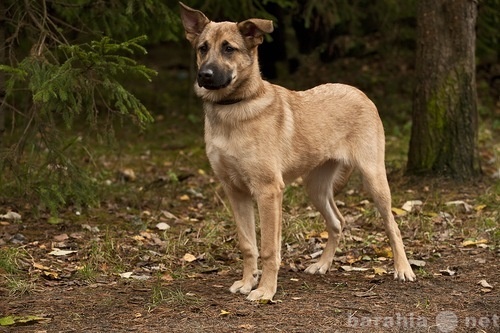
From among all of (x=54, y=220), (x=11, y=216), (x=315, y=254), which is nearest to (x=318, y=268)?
(x=315, y=254)

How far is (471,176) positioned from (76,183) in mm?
4547

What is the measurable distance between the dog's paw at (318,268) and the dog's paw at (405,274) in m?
0.59

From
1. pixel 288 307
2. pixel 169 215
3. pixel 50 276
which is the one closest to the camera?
pixel 288 307

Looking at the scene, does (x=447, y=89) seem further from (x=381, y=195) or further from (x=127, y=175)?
(x=127, y=175)

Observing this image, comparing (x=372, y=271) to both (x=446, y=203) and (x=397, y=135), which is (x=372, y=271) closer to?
(x=446, y=203)

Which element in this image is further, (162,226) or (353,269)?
(162,226)

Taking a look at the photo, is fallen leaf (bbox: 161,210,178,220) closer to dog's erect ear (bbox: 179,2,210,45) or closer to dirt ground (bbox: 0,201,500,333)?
dirt ground (bbox: 0,201,500,333)

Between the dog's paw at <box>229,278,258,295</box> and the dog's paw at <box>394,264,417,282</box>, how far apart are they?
3.94ft

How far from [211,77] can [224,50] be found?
1.03ft

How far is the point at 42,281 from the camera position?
647 centimetres

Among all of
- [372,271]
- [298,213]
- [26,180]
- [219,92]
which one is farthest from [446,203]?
[26,180]

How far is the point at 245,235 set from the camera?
6344mm

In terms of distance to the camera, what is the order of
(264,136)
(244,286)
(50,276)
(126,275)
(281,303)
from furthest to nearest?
(126,275), (50,276), (244,286), (264,136), (281,303)

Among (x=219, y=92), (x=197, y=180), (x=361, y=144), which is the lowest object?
(x=197, y=180)
